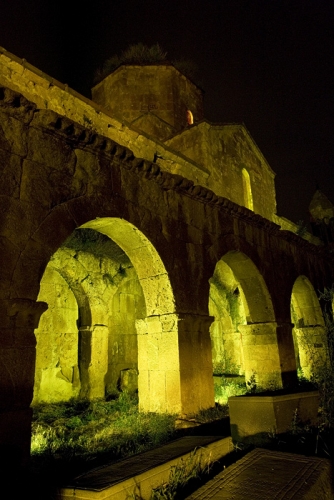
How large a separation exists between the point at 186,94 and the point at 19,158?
36.7 ft

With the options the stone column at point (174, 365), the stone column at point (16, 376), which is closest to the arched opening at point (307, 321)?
the stone column at point (174, 365)

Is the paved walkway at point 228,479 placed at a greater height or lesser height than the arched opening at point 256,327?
lesser

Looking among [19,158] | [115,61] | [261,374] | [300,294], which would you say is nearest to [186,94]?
[115,61]

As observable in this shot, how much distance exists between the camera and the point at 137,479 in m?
2.50

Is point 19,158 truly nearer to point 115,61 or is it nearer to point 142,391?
point 142,391

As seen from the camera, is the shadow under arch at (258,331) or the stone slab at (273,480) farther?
the shadow under arch at (258,331)

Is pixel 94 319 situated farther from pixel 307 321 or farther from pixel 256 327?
pixel 307 321

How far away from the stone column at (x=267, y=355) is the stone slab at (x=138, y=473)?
13.1ft

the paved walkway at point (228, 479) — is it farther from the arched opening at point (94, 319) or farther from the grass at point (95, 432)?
the arched opening at point (94, 319)

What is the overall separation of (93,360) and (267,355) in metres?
3.36

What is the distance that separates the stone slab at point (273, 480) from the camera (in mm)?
Answer: 2318

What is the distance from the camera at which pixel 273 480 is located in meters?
2.52

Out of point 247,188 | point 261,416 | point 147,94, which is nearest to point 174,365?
point 261,416

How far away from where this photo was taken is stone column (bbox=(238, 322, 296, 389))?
713 cm
